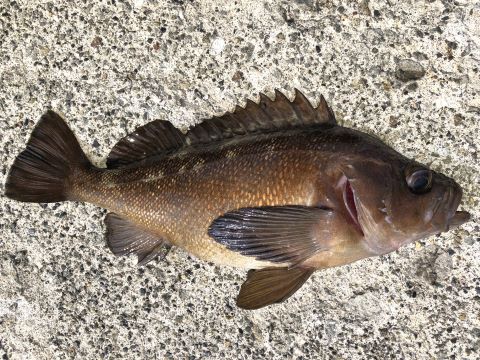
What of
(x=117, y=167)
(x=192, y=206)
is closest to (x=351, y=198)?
(x=192, y=206)

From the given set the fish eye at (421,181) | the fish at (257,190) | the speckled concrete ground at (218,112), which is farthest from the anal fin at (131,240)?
the fish eye at (421,181)

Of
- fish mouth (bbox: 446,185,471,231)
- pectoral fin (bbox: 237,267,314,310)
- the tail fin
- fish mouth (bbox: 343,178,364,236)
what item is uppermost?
the tail fin

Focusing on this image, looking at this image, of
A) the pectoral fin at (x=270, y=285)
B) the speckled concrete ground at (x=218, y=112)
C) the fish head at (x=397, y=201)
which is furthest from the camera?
the speckled concrete ground at (x=218, y=112)

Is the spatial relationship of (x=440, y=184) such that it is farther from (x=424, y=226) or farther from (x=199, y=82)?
(x=199, y=82)

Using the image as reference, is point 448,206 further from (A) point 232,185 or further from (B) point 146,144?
(B) point 146,144

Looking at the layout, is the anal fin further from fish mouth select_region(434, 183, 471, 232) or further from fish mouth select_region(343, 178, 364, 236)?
fish mouth select_region(434, 183, 471, 232)

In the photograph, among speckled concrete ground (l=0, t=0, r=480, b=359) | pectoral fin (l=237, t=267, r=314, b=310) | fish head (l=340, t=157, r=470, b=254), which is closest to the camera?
fish head (l=340, t=157, r=470, b=254)

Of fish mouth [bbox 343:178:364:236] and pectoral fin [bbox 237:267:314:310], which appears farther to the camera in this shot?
pectoral fin [bbox 237:267:314:310]

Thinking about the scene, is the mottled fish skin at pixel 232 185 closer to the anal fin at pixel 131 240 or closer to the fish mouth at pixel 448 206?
the anal fin at pixel 131 240

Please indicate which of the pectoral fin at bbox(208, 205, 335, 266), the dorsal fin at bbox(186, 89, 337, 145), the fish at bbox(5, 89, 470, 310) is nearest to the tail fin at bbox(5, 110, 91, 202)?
the fish at bbox(5, 89, 470, 310)
